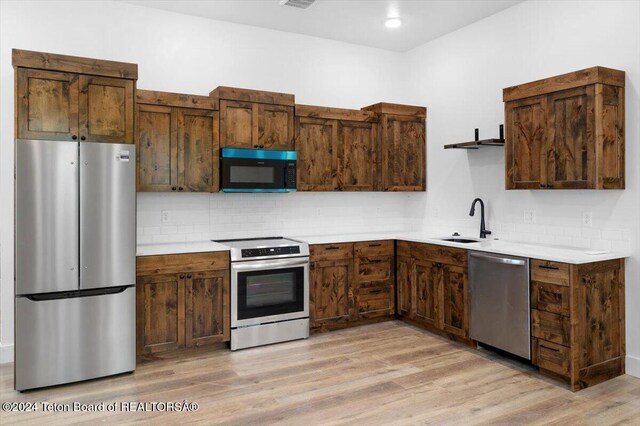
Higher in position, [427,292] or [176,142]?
[176,142]

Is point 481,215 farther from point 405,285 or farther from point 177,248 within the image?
point 177,248

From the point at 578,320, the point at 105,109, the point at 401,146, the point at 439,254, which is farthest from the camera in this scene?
the point at 401,146

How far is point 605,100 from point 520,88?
71 cm

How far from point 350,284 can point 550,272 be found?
202 cm

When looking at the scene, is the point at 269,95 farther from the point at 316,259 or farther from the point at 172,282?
the point at 172,282

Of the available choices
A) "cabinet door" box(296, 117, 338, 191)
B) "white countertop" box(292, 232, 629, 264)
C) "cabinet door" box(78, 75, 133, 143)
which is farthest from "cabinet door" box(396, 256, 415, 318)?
"cabinet door" box(78, 75, 133, 143)

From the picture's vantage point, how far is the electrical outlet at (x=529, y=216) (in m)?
4.33

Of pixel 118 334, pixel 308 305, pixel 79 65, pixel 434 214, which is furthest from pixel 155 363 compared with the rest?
Result: pixel 434 214

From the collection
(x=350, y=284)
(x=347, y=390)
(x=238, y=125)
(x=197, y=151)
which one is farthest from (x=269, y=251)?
(x=347, y=390)

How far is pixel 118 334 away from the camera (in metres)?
3.58

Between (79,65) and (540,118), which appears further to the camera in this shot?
(540,118)

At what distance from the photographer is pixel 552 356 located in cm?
347

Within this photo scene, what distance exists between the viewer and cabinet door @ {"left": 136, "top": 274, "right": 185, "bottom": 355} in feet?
12.7

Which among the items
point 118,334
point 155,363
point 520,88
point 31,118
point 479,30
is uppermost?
point 479,30
